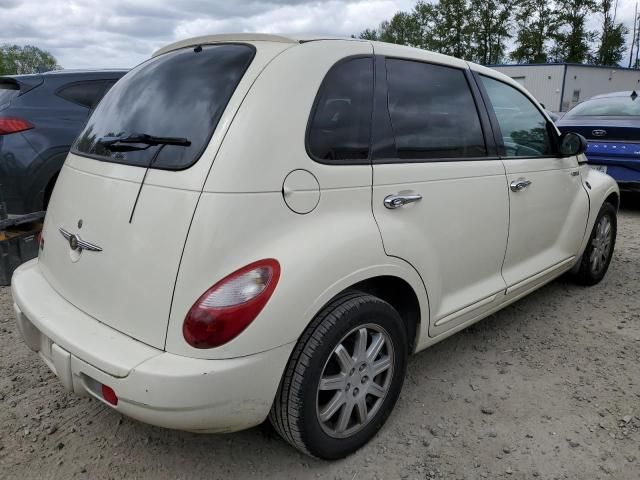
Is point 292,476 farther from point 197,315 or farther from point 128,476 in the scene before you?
point 197,315

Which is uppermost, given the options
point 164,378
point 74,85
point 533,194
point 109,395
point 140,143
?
point 74,85

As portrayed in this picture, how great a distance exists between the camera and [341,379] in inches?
82.4

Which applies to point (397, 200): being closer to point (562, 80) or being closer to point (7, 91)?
point (7, 91)

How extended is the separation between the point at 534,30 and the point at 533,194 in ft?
A: 176

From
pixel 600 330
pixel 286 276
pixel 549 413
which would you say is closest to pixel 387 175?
pixel 286 276

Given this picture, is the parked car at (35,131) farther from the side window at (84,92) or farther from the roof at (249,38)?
the roof at (249,38)

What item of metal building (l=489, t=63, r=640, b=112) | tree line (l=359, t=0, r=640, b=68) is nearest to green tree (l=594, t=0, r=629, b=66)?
tree line (l=359, t=0, r=640, b=68)

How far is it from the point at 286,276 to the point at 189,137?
0.65 m

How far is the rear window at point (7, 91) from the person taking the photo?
4387 mm

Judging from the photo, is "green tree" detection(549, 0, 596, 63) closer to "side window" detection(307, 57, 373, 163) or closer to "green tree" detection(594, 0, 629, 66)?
"green tree" detection(594, 0, 629, 66)

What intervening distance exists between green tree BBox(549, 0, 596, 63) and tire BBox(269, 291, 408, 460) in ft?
177

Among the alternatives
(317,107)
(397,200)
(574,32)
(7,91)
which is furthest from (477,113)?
(574,32)

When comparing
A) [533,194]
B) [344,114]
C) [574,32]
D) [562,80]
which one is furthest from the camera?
[574,32]

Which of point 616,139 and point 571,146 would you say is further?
point 616,139
